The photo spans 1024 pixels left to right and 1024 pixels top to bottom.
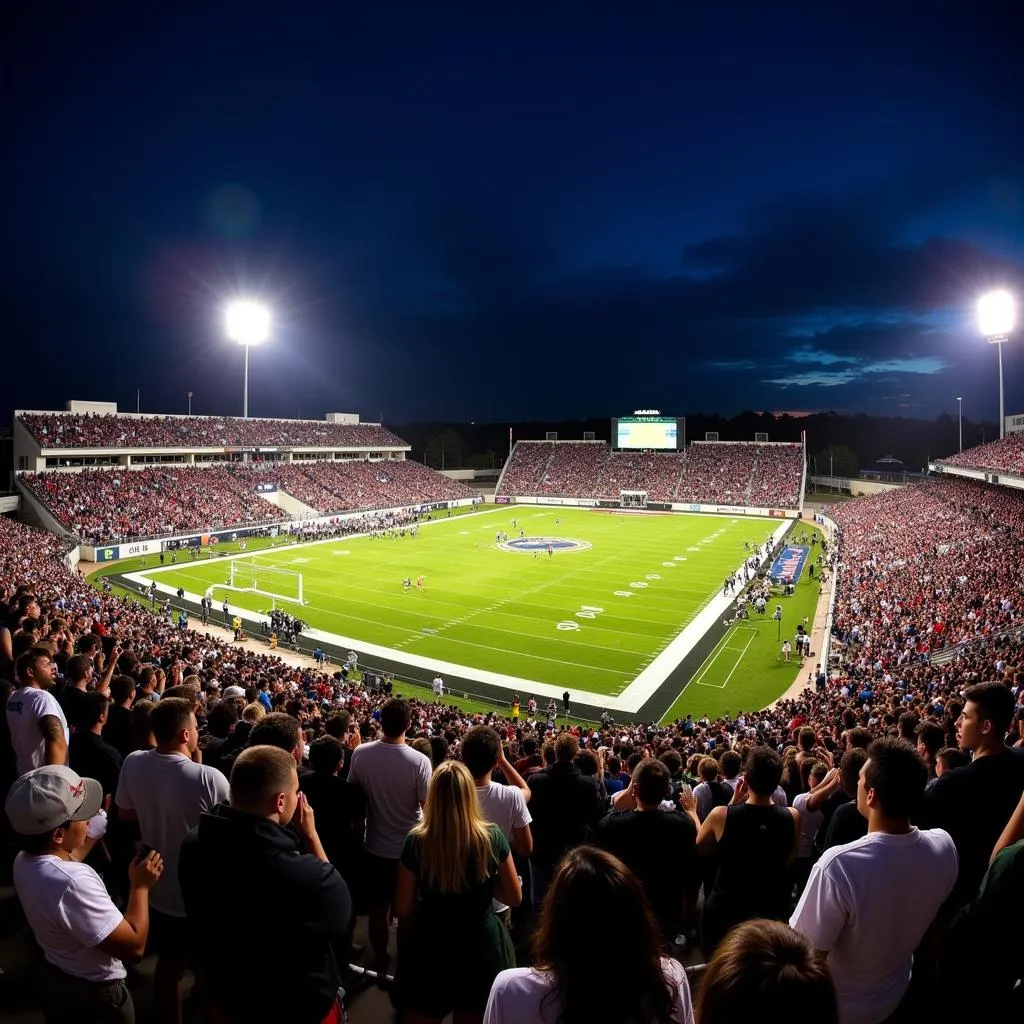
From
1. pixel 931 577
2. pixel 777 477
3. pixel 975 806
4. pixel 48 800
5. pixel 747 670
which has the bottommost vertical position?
pixel 747 670

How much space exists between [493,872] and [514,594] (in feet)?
116

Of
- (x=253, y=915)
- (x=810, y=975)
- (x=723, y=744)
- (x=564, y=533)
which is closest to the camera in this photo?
(x=810, y=975)

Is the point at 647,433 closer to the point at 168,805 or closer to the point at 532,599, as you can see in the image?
the point at 532,599

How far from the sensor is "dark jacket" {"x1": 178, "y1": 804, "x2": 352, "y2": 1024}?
3008mm

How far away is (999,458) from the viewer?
47.2 metres

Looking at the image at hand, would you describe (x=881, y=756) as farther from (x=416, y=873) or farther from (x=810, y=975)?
(x=416, y=873)

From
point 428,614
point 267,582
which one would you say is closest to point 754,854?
point 428,614

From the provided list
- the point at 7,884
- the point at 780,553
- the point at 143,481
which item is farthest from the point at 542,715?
the point at 143,481

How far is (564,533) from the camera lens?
62.8 m

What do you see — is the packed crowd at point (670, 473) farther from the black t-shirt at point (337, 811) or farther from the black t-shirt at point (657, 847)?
the black t-shirt at point (337, 811)

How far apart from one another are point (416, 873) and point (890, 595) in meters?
32.2

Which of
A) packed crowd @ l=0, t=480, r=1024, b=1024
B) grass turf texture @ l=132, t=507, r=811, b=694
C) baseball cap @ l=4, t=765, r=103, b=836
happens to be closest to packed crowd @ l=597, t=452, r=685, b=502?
grass turf texture @ l=132, t=507, r=811, b=694

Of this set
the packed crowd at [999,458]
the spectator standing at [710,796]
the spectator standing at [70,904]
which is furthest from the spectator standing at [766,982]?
the packed crowd at [999,458]

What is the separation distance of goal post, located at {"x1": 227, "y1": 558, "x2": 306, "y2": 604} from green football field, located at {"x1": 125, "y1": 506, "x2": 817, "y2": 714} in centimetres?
19
